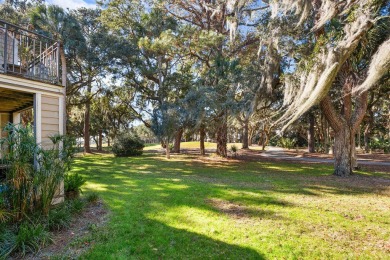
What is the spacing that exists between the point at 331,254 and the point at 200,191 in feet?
10.4

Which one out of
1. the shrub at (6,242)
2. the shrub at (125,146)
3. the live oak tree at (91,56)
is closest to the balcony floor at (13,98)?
the shrub at (6,242)

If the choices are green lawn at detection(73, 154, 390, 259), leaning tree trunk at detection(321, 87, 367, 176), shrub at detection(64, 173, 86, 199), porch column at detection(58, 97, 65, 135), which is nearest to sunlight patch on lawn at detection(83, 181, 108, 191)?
green lawn at detection(73, 154, 390, 259)

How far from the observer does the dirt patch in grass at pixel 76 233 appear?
287cm

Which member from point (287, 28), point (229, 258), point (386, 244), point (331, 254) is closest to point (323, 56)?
point (287, 28)

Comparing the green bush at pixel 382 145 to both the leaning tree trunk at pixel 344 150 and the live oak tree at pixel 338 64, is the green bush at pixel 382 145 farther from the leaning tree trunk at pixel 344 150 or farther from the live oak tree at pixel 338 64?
the leaning tree trunk at pixel 344 150

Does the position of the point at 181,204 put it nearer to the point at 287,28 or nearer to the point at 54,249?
the point at 54,249

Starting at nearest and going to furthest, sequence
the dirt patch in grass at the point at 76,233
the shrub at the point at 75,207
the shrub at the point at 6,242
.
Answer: the shrub at the point at 6,242
the dirt patch in grass at the point at 76,233
the shrub at the point at 75,207

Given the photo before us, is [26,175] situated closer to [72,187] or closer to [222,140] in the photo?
[72,187]

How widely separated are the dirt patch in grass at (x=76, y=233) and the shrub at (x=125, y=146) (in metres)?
10.5

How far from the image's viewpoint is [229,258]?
114 inches

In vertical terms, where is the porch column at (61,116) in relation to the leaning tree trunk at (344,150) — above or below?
above

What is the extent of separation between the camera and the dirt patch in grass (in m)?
2.87

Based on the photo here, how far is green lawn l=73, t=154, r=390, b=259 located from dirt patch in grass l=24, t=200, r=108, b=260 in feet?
0.54

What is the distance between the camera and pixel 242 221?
154 inches
